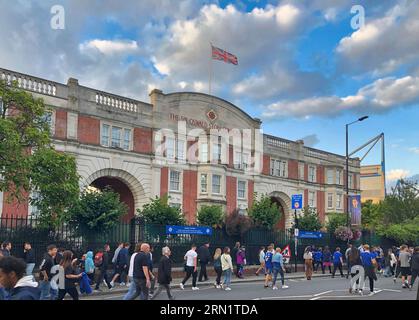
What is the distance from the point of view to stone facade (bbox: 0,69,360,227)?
108 feet

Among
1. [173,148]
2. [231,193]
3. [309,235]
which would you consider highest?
[173,148]

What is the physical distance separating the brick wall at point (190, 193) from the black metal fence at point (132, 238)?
30.3ft

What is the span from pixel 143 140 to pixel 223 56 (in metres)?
9.49

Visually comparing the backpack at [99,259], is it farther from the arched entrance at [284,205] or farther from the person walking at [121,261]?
the arched entrance at [284,205]

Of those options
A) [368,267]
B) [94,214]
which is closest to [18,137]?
[94,214]

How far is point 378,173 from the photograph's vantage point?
87438 millimetres

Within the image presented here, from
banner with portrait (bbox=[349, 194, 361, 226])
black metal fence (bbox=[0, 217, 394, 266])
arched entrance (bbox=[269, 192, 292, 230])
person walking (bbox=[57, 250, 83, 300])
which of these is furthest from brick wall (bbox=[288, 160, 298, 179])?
person walking (bbox=[57, 250, 83, 300])

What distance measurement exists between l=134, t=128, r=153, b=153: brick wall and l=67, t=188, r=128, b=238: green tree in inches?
444

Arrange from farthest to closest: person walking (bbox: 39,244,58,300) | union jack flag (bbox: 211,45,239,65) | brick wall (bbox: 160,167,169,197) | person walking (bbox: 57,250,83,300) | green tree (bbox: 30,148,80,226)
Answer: union jack flag (bbox: 211,45,239,65) → brick wall (bbox: 160,167,169,197) → green tree (bbox: 30,148,80,226) → person walking (bbox: 39,244,58,300) → person walking (bbox: 57,250,83,300)

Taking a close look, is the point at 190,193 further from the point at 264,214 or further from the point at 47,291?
the point at 47,291

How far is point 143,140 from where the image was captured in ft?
122

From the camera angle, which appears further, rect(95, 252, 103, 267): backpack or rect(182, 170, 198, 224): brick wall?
rect(182, 170, 198, 224): brick wall

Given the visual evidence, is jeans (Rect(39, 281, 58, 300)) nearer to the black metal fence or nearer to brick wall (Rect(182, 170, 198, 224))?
the black metal fence
